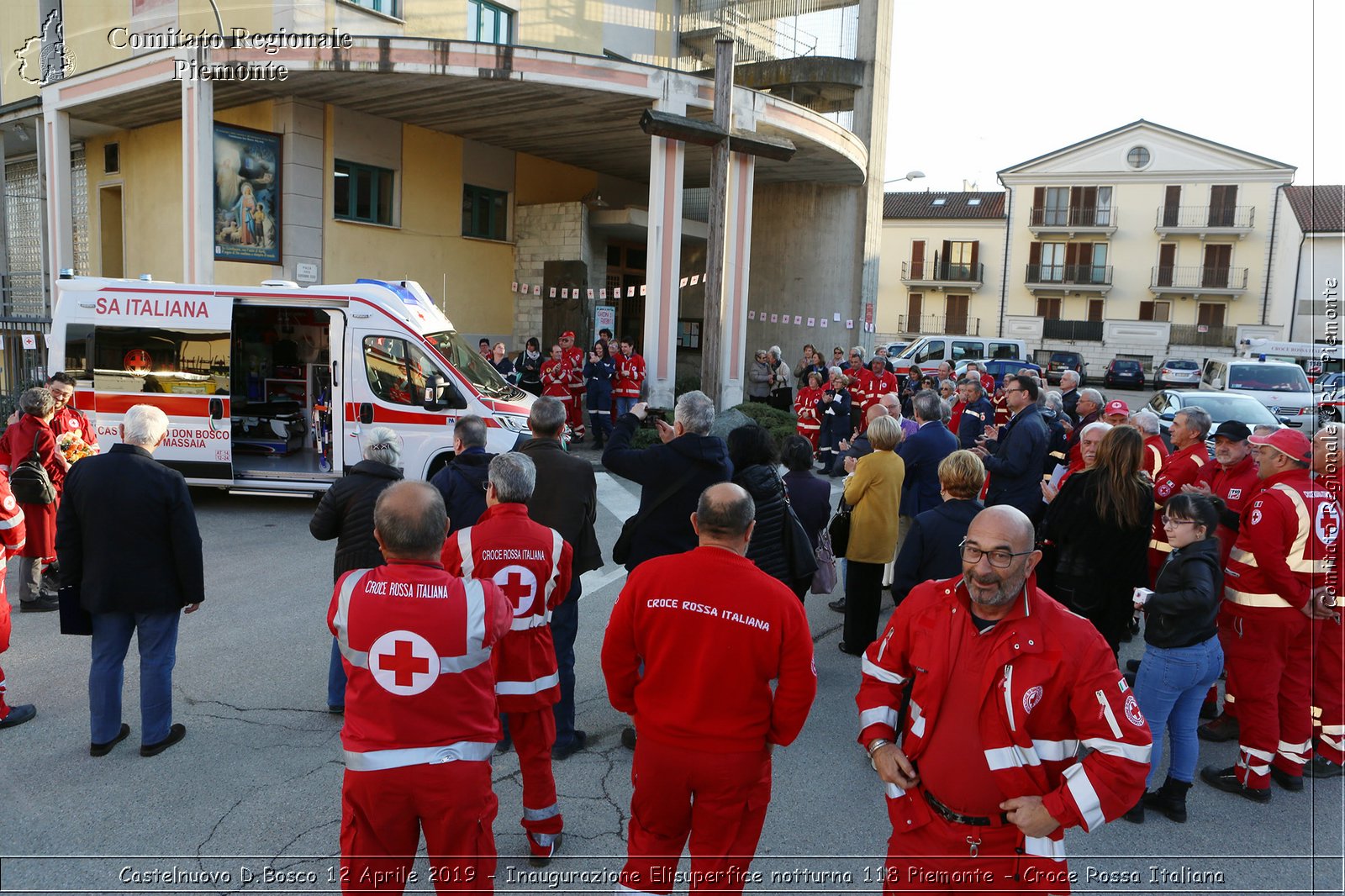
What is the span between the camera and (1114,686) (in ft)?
8.74

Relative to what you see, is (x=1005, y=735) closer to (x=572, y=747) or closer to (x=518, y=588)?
(x=518, y=588)

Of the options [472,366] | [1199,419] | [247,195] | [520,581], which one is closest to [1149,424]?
[1199,419]

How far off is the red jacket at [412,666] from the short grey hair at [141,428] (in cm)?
257

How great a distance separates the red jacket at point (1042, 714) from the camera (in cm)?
260

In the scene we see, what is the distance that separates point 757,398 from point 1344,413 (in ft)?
48.5

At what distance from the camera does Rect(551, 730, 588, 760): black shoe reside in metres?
5.02

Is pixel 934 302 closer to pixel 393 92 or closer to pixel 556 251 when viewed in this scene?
pixel 556 251

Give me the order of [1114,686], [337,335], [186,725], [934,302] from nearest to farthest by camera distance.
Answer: [1114,686] < [186,725] < [337,335] < [934,302]

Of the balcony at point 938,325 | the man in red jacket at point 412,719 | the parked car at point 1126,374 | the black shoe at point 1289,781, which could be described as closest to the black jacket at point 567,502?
the man in red jacket at point 412,719

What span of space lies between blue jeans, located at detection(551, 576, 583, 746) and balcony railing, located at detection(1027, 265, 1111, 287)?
55604 mm

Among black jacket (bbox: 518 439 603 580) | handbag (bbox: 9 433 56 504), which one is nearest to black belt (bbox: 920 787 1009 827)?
black jacket (bbox: 518 439 603 580)

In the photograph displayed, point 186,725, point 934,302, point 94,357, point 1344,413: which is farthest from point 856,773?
point 934,302

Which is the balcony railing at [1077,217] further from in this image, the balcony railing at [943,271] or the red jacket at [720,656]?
the red jacket at [720,656]

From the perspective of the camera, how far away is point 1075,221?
5306 cm
